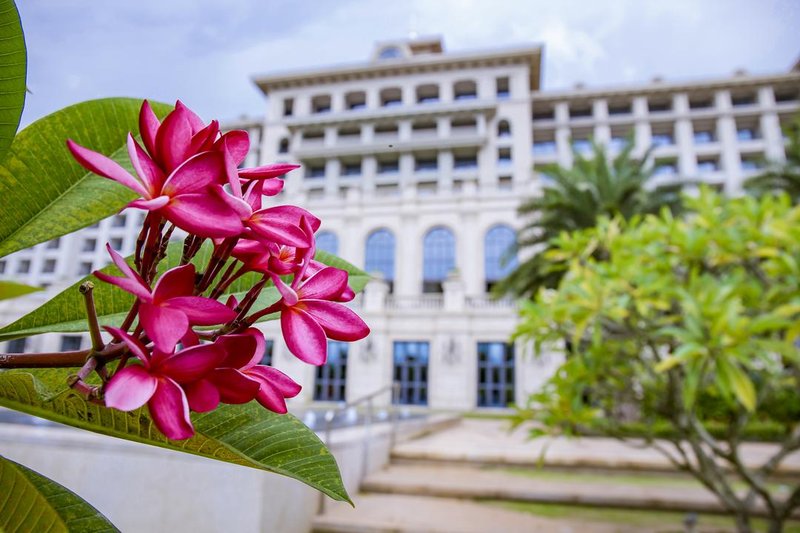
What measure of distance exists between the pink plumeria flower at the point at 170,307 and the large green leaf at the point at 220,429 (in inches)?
2.5

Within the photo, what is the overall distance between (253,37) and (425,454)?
18.0ft

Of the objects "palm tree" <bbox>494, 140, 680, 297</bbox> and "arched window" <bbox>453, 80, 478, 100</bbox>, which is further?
"arched window" <bbox>453, 80, 478, 100</bbox>

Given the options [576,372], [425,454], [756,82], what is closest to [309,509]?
[576,372]

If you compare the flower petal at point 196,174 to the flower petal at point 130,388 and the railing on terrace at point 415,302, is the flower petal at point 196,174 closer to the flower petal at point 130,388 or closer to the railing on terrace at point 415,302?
the flower petal at point 130,388

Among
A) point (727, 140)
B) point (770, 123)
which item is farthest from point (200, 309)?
point (770, 123)

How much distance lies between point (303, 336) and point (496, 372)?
52.0 feet

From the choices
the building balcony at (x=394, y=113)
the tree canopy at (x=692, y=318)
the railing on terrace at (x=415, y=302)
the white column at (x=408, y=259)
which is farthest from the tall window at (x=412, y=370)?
the building balcony at (x=394, y=113)

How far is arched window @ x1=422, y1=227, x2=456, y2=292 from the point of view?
18.7 metres

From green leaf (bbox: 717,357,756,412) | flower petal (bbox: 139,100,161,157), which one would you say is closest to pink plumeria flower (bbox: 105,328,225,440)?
flower petal (bbox: 139,100,161,157)

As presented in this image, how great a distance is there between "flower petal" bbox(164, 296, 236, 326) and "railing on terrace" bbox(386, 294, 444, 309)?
604 inches

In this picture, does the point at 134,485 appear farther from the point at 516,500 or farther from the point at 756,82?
the point at 756,82

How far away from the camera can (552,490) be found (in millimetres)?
4414

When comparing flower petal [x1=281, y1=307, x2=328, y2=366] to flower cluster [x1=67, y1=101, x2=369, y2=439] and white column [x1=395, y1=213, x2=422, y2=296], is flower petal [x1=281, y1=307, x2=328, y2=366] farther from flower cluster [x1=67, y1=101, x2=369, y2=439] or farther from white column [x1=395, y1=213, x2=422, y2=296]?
white column [x1=395, y1=213, x2=422, y2=296]

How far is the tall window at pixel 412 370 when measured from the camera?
15.4 meters
